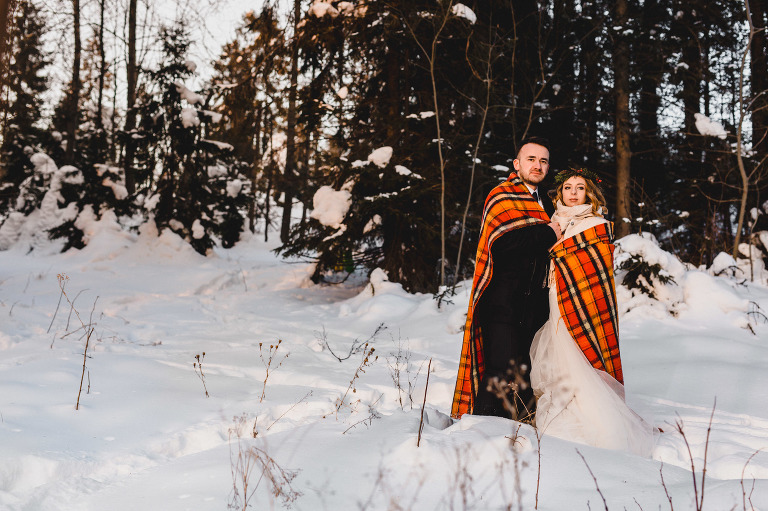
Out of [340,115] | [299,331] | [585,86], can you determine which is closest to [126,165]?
[340,115]

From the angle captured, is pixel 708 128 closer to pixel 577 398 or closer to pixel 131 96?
pixel 577 398

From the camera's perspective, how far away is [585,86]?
12.8m

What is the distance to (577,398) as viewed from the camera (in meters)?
3.11

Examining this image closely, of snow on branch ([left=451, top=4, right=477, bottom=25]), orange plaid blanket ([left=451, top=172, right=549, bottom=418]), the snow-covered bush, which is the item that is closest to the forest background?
snow on branch ([left=451, top=4, right=477, bottom=25])

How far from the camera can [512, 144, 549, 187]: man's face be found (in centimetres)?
345

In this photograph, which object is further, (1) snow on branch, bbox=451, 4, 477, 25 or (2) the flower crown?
(1) snow on branch, bbox=451, 4, 477, 25

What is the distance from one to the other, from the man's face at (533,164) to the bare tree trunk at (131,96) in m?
12.9

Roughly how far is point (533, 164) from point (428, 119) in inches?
242

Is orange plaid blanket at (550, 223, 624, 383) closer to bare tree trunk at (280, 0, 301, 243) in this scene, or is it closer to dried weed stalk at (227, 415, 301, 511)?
dried weed stalk at (227, 415, 301, 511)

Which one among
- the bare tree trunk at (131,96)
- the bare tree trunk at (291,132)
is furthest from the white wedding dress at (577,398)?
the bare tree trunk at (131,96)

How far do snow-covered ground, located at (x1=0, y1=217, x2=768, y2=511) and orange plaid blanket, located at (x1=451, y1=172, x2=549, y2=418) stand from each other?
11.8 inches

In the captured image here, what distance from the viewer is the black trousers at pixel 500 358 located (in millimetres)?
3404

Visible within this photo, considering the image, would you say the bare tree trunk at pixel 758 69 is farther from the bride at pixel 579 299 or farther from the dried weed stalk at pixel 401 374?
the bride at pixel 579 299

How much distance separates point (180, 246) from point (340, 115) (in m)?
5.87
